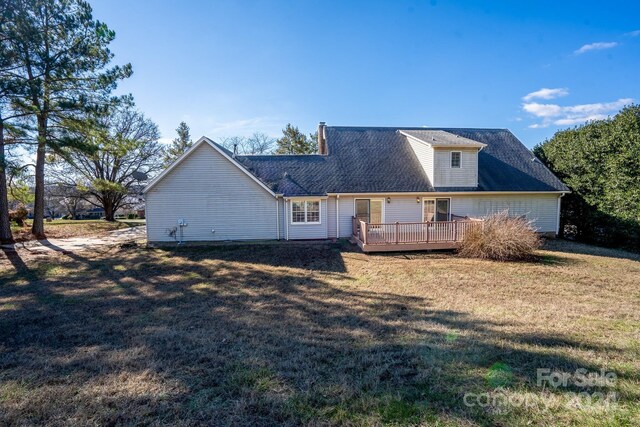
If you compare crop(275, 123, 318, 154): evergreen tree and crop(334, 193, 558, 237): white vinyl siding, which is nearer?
crop(334, 193, 558, 237): white vinyl siding

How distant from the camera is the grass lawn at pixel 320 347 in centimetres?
310

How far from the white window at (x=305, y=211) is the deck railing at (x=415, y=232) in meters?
3.18

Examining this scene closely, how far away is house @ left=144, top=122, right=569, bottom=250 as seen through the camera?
46.8 feet

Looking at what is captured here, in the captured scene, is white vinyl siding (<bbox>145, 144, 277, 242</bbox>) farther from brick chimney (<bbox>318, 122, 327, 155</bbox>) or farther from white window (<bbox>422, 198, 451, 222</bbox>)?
white window (<bbox>422, 198, 451, 222</bbox>)

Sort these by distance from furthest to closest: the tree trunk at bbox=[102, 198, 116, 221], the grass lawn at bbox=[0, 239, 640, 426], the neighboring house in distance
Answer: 1. the neighboring house in distance
2. the tree trunk at bbox=[102, 198, 116, 221]
3. the grass lawn at bbox=[0, 239, 640, 426]

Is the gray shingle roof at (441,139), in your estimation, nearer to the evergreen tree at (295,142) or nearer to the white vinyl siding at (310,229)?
the white vinyl siding at (310,229)

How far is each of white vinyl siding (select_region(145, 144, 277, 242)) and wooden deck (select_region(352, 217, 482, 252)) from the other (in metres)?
5.10

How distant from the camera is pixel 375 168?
16484 millimetres

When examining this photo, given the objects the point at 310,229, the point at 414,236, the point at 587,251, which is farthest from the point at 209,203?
the point at 587,251

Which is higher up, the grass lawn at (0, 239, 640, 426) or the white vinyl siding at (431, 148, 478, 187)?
the white vinyl siding at (431, 148, 478, 187)

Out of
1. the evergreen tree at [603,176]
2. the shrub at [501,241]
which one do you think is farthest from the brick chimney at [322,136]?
the evergreen tree at [603,176]

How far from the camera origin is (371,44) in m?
13.7

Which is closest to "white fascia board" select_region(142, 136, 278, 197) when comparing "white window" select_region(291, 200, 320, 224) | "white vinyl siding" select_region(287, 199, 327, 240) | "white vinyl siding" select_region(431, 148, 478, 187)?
"white window" select_region(291, 200, 320, 224)

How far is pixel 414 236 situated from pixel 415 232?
176 mm
